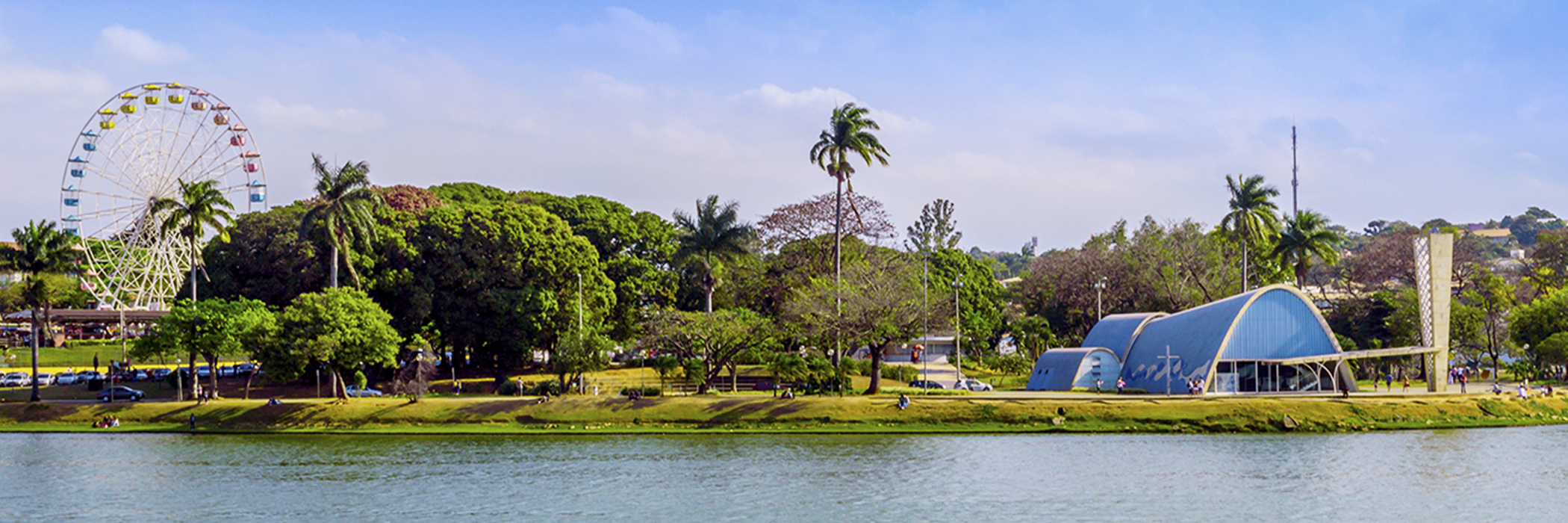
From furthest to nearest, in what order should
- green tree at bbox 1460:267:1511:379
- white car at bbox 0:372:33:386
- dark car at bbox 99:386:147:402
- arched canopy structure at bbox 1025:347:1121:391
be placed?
1. green tree at bbox 1460:267:1511:379
2. white car at bbox 0:372:33:386
3. arched canopy structure at bbox 1025:347:1121:391
4. dark car at bbox 99:386:147:402

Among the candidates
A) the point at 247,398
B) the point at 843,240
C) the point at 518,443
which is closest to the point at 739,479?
the point at 518,443

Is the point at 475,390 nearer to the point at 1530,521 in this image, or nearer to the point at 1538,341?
the point at 1530,521

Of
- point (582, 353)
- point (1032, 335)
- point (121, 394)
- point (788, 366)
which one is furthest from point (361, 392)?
point (1032, 335)

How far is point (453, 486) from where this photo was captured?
145 feet

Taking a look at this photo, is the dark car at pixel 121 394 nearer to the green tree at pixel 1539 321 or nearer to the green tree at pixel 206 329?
the green tree at pixel 206 329

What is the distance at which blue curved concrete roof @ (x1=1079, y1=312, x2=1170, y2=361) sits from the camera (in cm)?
8144

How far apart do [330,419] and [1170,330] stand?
51.1m

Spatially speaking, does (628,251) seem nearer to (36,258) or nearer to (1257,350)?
(36,258)

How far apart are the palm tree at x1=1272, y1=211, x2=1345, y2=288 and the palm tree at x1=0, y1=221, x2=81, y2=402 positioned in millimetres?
88979

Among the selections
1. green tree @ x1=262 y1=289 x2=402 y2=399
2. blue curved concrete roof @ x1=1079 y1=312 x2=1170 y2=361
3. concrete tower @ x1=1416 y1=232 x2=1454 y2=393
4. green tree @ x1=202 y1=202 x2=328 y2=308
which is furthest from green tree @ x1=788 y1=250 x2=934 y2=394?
green tree @ x1=202 y1=202 x2=328 y2=308

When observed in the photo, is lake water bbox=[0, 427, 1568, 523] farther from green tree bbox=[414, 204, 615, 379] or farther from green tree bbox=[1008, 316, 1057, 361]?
green tree bbox=[1008, 316, 1057, 361]

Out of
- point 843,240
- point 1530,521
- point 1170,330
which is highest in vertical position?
point 843,240

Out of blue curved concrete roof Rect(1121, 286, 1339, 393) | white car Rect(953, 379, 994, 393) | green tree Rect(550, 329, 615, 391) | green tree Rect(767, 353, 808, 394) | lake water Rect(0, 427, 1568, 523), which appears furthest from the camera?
white car Rect(953, 379, 994, 393)

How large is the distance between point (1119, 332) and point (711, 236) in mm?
29095
